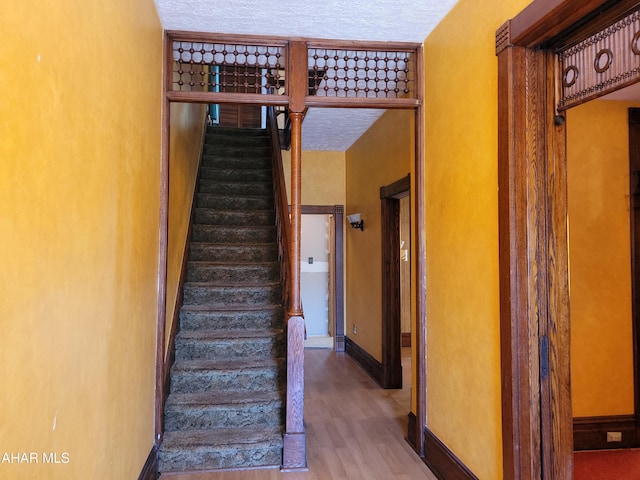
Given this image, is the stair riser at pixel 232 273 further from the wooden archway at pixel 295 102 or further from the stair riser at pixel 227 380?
the wooden archway at pixel 295 102

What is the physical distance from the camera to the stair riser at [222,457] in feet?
9.86

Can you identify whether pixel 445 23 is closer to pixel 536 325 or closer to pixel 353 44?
pixel 353 44

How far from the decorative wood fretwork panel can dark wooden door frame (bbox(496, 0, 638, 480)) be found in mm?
77

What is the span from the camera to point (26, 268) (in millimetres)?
1125

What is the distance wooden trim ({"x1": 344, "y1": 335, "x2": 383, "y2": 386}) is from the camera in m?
5.19

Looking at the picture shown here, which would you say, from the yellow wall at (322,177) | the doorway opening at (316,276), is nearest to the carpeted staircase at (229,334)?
the yellow wall at (322,177)

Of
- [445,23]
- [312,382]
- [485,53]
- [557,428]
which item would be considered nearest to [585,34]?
[485,53]

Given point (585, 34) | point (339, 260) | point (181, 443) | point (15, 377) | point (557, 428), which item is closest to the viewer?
point (15, 377)

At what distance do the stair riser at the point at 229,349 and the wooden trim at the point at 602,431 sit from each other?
2283 millimetres

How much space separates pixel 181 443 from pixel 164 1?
9.04 ft

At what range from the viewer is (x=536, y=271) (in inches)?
80.5

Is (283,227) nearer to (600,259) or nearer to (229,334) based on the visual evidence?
(229,334)

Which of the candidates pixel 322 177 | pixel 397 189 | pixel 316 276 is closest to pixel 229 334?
pixel 397 189

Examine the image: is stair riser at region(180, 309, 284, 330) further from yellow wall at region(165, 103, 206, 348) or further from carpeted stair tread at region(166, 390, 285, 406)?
carpeted stair tread at region(166, 390, 285, 406)
